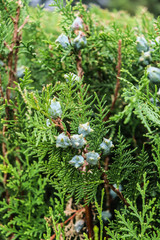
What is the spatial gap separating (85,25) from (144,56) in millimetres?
275

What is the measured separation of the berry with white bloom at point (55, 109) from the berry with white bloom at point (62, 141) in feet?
0.17

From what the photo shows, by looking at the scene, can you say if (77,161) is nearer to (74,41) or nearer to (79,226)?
(79,226)

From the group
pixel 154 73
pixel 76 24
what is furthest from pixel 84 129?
pixel 76 24

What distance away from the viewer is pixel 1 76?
2.90 ft

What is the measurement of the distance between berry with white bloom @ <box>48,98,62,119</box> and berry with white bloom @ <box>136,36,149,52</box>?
0.35m

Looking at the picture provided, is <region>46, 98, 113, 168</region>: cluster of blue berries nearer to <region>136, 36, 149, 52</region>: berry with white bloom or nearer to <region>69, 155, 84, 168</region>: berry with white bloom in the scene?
<region>69, 155, 84, 168</region>: berry with white bloom

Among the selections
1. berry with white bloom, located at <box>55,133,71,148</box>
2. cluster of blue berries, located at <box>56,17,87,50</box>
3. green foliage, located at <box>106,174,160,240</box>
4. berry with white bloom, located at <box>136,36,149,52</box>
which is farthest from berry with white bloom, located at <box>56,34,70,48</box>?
green foliage, located at <box>106,174,160,240</box>

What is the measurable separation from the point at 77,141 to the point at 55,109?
0.09m

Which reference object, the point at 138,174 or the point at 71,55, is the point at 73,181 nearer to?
the point at 138,174

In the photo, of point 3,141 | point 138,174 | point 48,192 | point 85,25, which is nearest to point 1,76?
point 3,141

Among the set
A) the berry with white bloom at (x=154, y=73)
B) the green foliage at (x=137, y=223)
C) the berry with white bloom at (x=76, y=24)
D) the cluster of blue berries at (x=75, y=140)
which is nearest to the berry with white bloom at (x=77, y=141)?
the cluster of blue berries at (x=75, y=140)

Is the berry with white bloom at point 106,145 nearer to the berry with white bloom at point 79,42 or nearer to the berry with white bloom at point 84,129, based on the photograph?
the berry with white bloom at point 84,129

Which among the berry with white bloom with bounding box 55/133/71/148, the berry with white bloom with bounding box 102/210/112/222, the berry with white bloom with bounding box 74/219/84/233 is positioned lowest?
the berry with white bloom with bounding box 74/219/84/233

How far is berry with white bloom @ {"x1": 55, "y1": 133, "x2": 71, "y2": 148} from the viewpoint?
0.55 meters
